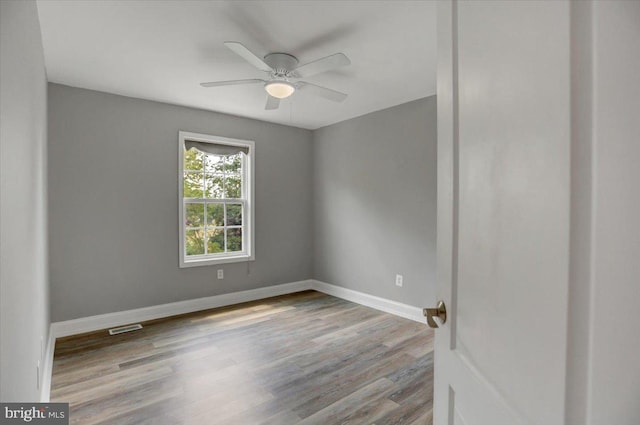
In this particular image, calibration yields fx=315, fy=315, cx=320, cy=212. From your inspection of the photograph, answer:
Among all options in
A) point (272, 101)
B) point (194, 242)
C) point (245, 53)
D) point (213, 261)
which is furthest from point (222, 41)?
point (213, 261)

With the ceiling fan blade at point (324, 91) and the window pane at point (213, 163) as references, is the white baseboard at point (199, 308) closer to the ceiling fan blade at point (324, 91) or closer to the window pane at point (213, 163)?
the window pane at point (213, 163)

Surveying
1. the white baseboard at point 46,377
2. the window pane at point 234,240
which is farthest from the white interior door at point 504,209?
the window pane at point 234,240

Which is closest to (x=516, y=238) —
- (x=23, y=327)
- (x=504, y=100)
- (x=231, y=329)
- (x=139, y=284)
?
(x=504, y=100)

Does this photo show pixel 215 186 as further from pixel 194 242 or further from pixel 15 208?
pixel 15 208

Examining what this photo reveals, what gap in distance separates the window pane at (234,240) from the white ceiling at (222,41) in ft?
5.99

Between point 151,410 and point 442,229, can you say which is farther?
point 151,410

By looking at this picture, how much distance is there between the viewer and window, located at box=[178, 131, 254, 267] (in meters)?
4.04

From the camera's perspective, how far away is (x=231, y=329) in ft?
11.1

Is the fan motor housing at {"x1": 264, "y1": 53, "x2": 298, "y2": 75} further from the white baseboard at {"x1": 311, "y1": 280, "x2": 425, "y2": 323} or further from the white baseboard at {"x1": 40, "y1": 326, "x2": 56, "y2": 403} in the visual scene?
the white baseboard at {"x1": 311, "y1": 280, "x2": 425, "y2": 323}

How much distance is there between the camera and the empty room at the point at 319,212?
1.47ft

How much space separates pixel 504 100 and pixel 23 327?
1.94m

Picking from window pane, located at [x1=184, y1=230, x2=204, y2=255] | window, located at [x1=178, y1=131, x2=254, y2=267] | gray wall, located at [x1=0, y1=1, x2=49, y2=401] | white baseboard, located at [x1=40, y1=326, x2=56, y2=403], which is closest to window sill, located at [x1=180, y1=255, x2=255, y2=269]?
window, located at [x1=178, y1=131, x2=254, y2=267]

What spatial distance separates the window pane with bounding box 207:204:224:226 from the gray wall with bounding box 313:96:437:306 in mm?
1521

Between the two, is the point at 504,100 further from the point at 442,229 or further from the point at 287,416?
the point at 287,416
